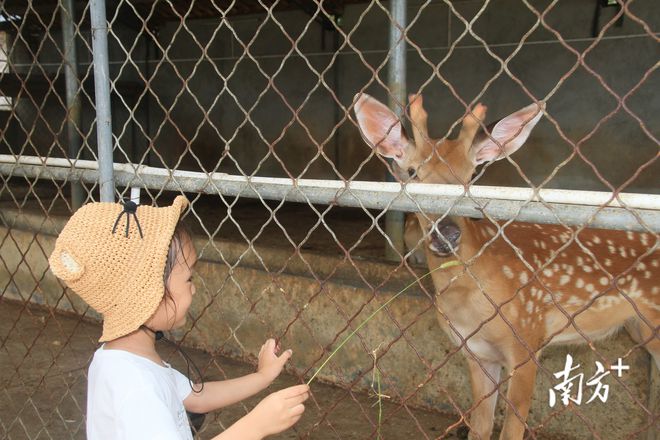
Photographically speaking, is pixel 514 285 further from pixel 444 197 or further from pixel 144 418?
pixel 144 418

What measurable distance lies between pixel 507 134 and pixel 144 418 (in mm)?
1611

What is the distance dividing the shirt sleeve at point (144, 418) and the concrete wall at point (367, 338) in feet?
4.54

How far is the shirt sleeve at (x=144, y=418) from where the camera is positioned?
1487 mm

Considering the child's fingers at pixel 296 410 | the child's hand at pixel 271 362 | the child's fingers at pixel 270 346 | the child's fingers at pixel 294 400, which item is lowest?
the child's hand at pixel 271 362

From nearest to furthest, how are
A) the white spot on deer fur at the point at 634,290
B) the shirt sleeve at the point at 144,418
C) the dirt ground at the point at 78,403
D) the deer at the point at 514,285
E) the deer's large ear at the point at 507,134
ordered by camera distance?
the shirt sleeve at the point at 144,418
the deer's large ear at the point at 507,134
the deer at the point at 514,285
the white spot on deer fur at the point at 634,290
the dirt ground at the point at 78,403

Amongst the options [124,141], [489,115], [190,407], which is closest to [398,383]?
[190,407]

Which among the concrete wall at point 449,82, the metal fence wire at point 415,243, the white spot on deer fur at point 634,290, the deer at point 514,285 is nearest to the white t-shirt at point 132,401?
the metal fence wire at point 415,243

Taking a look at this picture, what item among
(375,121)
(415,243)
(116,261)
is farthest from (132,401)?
(415,243)

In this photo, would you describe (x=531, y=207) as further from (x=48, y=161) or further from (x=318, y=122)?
(x=318, y=122)

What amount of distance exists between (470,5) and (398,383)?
21.3ft

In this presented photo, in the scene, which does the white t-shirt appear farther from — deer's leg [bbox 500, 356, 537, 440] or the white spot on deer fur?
the white spot on deer fur

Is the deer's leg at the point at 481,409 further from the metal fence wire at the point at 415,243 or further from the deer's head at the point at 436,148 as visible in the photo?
the deer's head at the point at 436,148

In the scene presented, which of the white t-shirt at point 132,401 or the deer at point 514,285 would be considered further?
the deer at point 514,285

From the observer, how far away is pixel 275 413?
160 cm
